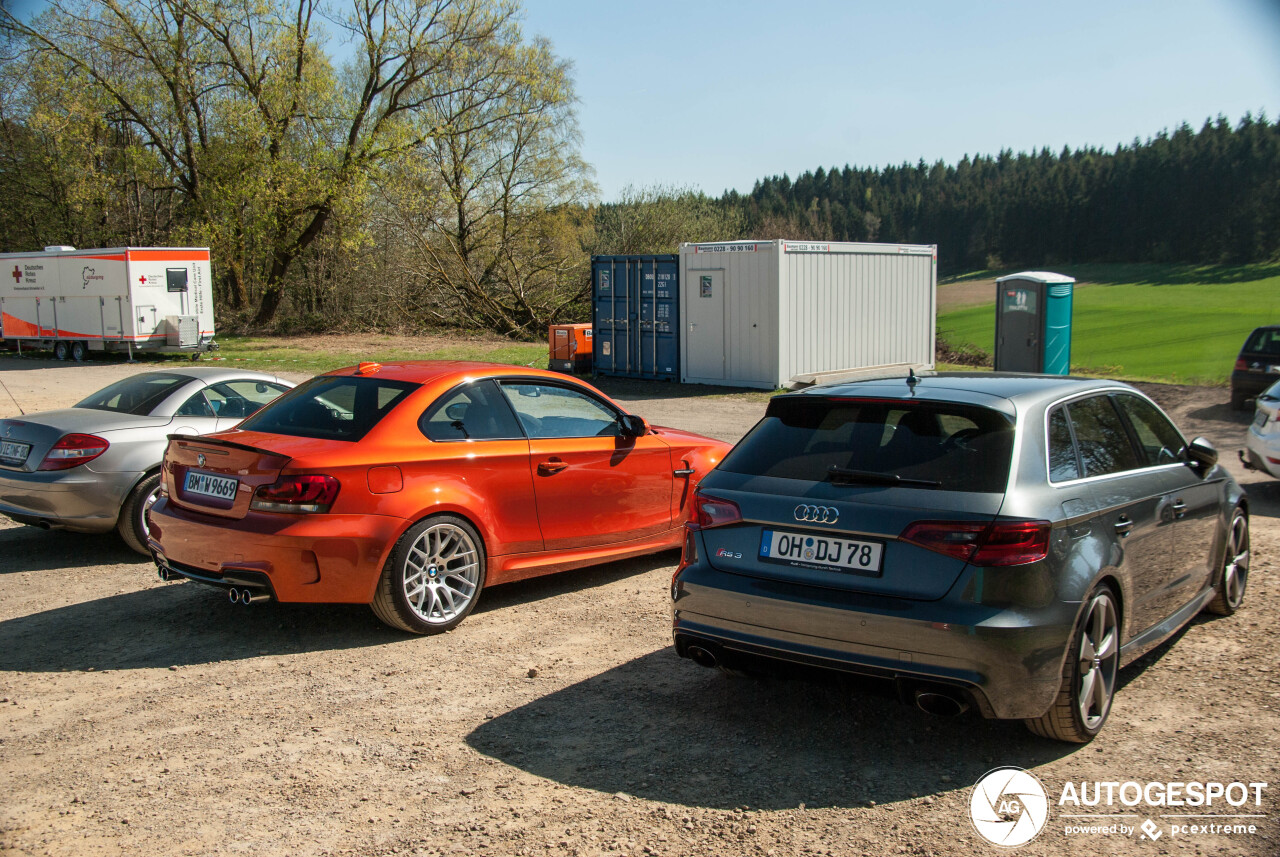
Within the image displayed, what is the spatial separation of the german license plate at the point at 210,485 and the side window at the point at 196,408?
7.41 feet

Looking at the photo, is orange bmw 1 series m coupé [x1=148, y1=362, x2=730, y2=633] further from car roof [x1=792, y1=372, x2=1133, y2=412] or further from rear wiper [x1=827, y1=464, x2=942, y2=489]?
rear wiper [x1=827, y1=464, x2=942, y2=489]

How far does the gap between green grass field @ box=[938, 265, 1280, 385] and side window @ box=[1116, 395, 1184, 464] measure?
62.8 ft

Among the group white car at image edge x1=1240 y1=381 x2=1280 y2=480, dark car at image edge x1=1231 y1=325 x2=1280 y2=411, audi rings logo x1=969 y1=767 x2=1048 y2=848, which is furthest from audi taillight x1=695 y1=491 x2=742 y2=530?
dark car at image edge x1=1231 y1=325 x2=1280 y2=411

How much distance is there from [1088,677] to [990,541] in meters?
0.87

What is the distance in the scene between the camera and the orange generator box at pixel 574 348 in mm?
25844

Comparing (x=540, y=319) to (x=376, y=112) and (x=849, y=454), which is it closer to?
(x=376, y=112)

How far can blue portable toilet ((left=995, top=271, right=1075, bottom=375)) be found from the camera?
886 inches

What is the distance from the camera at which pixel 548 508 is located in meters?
6.35

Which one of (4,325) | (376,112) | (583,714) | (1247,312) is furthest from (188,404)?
(1247,312)

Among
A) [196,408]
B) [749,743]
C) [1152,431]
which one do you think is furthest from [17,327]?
[1152,431]

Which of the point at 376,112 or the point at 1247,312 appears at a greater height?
the point at 376,112

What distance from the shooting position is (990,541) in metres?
3.76

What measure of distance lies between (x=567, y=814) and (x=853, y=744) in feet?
4.29

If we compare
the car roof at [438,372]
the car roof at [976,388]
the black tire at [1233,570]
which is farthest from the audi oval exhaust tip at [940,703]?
the car roof at [438,372]
